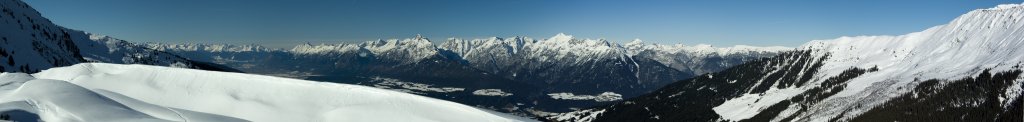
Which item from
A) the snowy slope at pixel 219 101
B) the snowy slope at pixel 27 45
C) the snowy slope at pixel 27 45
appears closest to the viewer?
the snowy slope at pixel 219 101

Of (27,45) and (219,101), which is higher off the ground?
(27,45)

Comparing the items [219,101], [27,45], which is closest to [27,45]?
[27,45]

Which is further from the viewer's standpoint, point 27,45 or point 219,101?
point 27,45

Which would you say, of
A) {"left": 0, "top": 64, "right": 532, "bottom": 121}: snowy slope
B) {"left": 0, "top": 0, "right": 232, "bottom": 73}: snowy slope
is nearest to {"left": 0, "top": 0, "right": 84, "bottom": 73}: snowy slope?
{"left": 0, "top": 0, "right": 232, "bottom": 73}: snowy slope

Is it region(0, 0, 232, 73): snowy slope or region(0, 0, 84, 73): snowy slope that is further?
region(0, 0, 84, 73): snowy slope

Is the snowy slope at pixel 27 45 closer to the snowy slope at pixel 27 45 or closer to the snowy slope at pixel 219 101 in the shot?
the snowy slope at pixel 27 45

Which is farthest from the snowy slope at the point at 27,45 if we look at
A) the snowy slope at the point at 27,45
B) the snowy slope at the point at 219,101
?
the snowy slope at the point at 219,101

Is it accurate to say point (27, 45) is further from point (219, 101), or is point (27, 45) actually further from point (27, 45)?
point (219, 101)

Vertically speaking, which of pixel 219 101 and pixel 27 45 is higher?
pixel 27 45

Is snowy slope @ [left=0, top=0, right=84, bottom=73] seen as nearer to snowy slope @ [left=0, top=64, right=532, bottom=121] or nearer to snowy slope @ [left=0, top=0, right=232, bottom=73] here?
snowy slope @ [left=0, top=0, right=232, bottom=73]
